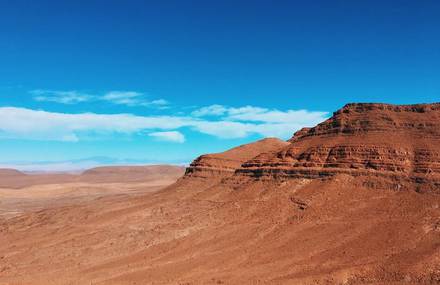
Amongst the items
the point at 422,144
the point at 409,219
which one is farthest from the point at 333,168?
the point at 409,219

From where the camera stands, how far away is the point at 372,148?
4722 centimetres

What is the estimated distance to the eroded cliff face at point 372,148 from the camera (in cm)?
4341

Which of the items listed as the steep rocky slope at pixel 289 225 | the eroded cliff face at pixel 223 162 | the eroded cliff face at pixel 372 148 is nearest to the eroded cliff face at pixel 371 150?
the eroded cliff face at pixel 372 148

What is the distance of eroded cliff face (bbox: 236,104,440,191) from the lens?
142 feet

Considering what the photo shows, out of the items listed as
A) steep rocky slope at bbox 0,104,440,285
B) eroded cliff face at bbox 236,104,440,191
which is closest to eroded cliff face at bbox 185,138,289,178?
steep rocky slope at bbox 0,104,440,285

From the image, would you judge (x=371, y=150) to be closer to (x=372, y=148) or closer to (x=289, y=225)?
(x=372, y=148)

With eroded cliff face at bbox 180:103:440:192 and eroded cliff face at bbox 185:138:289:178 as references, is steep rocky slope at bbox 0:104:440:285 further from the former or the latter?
eroded cliff face at bbox 185:138:289:178

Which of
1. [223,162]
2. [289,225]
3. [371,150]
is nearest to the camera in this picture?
[289,225]

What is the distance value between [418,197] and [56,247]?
3661 centimetres

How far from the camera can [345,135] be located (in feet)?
175

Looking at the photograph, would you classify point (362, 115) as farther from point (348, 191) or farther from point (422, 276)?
point (422, 276)

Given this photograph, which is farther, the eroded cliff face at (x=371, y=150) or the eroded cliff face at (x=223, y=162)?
the eroded cliff face at (x=223, y=162)

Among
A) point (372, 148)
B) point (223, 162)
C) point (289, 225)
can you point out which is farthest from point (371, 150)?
point (223, 162)

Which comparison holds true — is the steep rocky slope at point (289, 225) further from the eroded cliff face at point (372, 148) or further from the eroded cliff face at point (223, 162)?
the eroded cliff face at point (223, 162)
